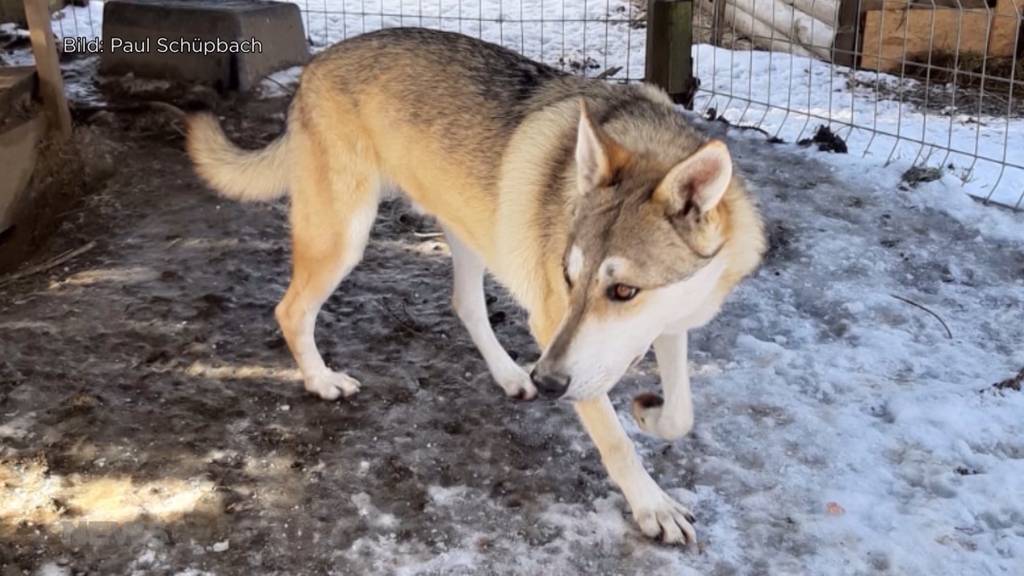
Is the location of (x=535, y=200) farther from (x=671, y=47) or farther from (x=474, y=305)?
(x=671, y=47)

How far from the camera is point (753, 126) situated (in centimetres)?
608

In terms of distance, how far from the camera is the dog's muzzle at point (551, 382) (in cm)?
249

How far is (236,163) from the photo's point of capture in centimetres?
370

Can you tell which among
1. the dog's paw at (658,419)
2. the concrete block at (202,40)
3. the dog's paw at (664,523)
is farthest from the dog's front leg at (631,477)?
the concrete block at (202,40)

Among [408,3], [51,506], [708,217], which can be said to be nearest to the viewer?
[708,217]

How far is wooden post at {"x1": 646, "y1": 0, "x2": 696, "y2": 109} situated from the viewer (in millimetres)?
6188

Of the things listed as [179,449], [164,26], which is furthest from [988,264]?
[164,26]

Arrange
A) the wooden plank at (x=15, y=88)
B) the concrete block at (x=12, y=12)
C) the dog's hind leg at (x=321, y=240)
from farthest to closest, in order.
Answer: the concrete block at (x=12, y=12) < the wooden plank at (x=15, y=88) < the dog's hind leg at (x=321, y=240)

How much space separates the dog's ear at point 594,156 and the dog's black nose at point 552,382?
526mm

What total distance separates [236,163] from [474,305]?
3.50 feet

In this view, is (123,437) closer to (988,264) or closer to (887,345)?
(887,345)

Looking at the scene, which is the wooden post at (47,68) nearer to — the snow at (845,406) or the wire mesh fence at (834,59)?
the wire mesh fence at (834,59)

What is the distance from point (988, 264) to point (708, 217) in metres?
2.45

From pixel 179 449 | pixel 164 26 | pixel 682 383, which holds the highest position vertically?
pixel 164 26
